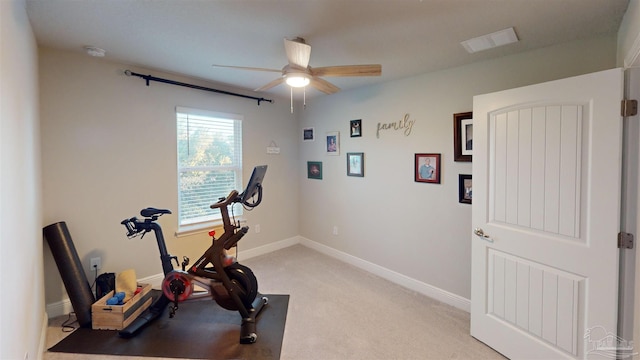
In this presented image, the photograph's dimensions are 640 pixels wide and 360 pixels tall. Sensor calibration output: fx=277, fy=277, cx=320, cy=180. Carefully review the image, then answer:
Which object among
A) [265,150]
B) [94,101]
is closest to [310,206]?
[265,150]

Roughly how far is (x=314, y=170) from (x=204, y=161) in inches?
63.8

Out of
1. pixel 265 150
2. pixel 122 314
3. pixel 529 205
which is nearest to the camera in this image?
pixel 529 205

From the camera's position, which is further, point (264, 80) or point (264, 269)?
point (264, 269)

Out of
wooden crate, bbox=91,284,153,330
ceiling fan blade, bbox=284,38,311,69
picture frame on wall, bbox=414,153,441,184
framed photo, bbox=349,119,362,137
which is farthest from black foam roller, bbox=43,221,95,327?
picture frame on wall, bbox=414,153,441,184

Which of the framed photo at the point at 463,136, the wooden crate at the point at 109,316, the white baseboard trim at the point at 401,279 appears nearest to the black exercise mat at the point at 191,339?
the wooden crate at the point at 109,316

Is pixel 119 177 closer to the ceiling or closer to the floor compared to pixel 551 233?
closer to the ceiling

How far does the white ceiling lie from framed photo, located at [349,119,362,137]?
107 centimetres

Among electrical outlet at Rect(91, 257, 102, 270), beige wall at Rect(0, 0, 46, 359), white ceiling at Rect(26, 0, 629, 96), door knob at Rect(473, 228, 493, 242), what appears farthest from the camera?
electrical outlet at Rect(91, 257, 102, 270)

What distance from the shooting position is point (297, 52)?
1.88m

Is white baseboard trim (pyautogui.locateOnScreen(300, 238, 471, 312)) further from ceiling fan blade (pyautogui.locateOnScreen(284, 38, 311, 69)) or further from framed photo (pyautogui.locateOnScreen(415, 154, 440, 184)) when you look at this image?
ceiling fan blade (pyautogui.locateOnScreen(284, 38, 311, 69))

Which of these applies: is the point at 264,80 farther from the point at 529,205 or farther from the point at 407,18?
the point at 529,205

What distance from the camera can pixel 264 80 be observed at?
3402 millimetres

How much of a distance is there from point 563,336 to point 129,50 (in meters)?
3.98

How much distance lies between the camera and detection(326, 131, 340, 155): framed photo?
3.96 meters
